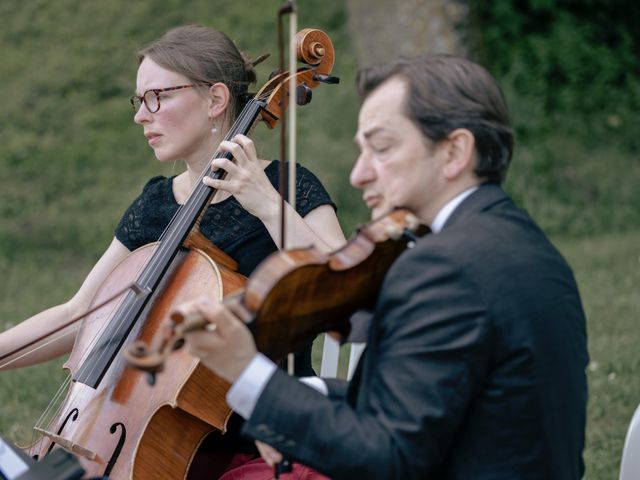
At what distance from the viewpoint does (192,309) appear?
1720mm

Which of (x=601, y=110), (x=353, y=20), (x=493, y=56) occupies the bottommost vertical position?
(x=601, y=110)

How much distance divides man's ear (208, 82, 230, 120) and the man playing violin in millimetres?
1028

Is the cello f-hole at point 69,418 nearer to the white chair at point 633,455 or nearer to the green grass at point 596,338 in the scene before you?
the white chair at point 633,455

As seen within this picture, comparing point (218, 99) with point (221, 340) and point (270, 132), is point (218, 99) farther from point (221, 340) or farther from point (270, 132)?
point (270, 132)

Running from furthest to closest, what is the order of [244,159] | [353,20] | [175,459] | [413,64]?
[353,20], [244,159], [175,459], [413,64]

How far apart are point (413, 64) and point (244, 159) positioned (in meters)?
0.89

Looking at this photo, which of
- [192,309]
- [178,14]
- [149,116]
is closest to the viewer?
[192,309]

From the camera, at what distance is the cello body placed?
8.35 feet

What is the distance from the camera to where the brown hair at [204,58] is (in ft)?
9.84

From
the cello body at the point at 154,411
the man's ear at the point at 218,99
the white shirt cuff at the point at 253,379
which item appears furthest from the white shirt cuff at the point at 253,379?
the man's ear at the point at 218,99

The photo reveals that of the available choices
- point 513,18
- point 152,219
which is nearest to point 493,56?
point 513,18

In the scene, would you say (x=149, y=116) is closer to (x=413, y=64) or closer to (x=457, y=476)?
(x=413, y=64)

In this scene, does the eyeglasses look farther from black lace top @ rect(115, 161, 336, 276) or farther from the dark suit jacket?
the dark suit jacket

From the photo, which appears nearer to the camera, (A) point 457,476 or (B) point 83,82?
(A) point 457,476
